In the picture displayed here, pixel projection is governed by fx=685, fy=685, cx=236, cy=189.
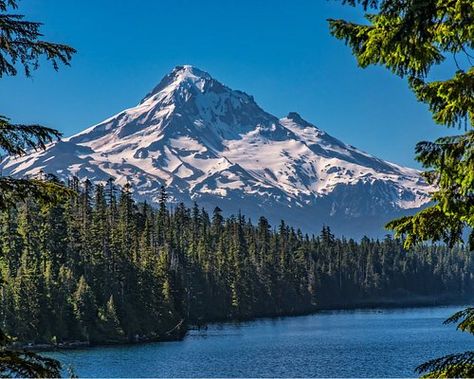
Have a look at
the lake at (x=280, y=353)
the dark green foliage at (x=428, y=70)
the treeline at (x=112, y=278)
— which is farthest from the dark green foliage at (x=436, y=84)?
the treeline at (x=112, y=278)

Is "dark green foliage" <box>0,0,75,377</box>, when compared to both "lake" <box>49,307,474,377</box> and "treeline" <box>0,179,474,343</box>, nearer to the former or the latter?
"lake" <box>49,307,474,377</box>

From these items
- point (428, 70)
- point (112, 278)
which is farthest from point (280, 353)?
point (428, 70)

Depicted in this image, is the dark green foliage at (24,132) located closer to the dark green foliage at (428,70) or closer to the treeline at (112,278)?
the dark green foliage at (428,70)

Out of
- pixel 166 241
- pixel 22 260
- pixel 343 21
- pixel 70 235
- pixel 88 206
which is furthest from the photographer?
pixel 166 241

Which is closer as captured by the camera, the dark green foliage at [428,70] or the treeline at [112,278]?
the dark green foliage at [428,70]

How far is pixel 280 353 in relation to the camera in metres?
86.5

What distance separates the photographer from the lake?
234ft

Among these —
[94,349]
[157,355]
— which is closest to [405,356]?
[157,355]

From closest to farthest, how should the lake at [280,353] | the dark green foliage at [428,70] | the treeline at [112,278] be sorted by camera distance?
1. the dark green foliage at [428,70]
2. the lake at [280,353]
3. the treeline at [112,278]

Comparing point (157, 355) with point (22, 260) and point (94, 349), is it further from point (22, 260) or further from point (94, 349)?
point (22, 260)

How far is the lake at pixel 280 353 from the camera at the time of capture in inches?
2808

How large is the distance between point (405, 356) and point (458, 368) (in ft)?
239

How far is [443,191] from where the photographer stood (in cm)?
1134

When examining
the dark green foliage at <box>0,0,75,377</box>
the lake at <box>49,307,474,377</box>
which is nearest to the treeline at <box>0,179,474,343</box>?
the lake at <box>49,307,474,377</box>
